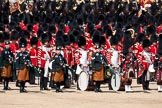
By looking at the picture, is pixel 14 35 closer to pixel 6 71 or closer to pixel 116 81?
pixel 6 71

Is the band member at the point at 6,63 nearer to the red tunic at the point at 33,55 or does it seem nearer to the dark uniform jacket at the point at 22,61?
the dark uniform jacket at the point at 22,61

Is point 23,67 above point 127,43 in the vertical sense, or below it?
below

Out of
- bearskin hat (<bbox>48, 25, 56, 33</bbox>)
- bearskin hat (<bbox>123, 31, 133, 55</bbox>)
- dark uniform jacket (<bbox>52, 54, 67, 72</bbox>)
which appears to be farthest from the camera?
bearskin hat (<bbox>48, 25, 56, 33</bbox>)

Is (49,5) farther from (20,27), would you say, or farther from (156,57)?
(156,57)

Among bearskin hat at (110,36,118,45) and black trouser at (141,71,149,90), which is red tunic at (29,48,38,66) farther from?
black trouser at (141,71,149,90)

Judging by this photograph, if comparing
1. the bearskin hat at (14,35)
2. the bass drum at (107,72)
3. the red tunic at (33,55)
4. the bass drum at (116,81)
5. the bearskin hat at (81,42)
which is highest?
the bearskin hat at (14,35)

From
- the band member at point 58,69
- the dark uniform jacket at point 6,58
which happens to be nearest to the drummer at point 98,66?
the band member at point 58,69

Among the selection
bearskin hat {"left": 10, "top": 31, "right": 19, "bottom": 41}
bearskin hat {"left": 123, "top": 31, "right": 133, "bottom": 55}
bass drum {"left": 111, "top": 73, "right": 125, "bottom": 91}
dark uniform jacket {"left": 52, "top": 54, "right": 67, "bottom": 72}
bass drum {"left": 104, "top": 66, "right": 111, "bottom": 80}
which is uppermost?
bearskin hat {"left": 10, "top": 31, "right": 19, "bottom": 41}

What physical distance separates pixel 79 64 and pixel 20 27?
7764 millimetres

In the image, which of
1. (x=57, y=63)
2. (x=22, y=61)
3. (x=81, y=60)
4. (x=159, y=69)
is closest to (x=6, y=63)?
(x=22, y=61)

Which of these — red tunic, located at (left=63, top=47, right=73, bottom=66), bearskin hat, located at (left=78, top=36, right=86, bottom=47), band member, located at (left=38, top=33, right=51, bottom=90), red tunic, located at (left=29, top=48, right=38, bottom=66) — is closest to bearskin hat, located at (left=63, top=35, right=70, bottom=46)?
red tunic, located at (left=63, top=47, right=73, bottom=66)

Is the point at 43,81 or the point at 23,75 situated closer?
the point at 23,75

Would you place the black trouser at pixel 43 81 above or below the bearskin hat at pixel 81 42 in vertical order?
below

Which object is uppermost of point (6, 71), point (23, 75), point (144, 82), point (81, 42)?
point (81, 42)
